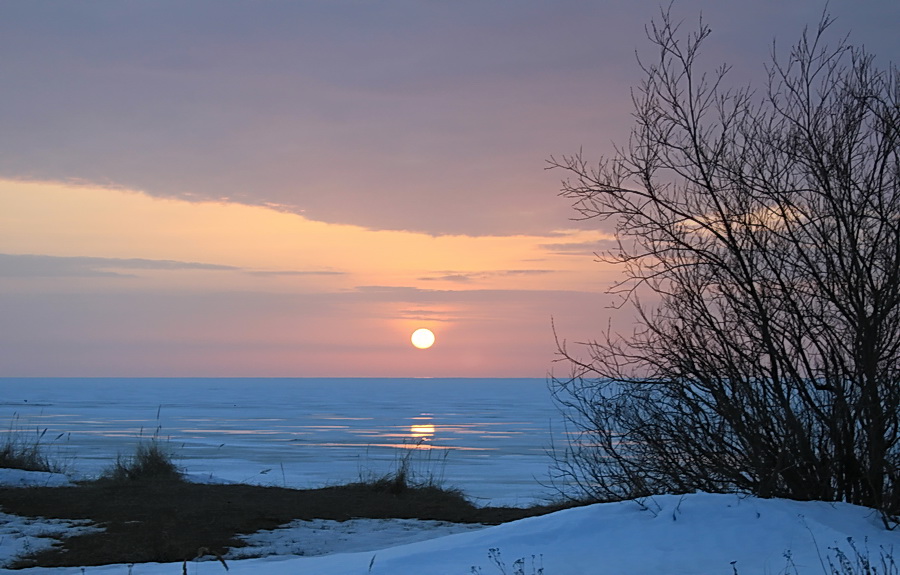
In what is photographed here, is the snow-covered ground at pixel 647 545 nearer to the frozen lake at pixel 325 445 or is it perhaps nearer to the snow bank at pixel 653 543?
the snow bank at pixel 653 543

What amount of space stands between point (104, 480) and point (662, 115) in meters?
12.0

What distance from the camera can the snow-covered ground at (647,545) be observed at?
6500 mm

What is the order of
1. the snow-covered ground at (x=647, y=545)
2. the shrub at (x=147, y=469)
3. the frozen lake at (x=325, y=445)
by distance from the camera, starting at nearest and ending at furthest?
the snow-covered ground at (x=647, y=545), the shrub at (x=147, y=469), the frozen lake at (x=325, y=445)

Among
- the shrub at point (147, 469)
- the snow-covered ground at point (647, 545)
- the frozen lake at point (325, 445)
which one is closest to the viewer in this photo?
the snow-covered ground at point (647, 545)

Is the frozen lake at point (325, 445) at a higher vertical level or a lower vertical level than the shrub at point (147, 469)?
higher

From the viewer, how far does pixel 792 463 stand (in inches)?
336

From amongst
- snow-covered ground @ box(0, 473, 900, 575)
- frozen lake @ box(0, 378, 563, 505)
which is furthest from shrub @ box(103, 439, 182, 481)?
snow-covered ground @ box(0, 473, 900, 575)

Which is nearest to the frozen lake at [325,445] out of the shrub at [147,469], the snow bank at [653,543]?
the shrub at [147,469]

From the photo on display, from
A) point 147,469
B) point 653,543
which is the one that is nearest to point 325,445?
point 147,469

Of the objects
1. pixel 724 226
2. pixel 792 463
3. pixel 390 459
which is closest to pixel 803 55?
pixel 724 226

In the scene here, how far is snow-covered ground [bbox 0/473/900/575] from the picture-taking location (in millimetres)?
6500

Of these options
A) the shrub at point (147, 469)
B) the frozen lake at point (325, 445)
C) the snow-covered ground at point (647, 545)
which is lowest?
the snow-covered ground at point (647, 545)

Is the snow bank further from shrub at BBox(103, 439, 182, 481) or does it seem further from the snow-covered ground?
shrub at BBox(103, 439, 182, 481)

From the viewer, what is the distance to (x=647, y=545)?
698 centimetres
